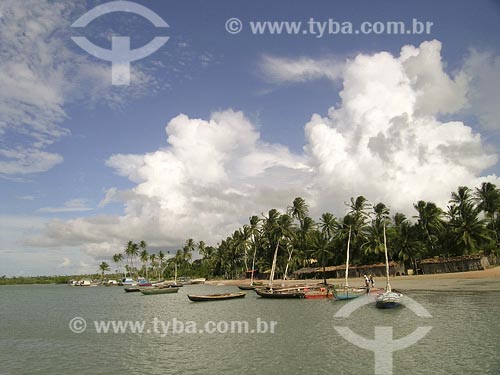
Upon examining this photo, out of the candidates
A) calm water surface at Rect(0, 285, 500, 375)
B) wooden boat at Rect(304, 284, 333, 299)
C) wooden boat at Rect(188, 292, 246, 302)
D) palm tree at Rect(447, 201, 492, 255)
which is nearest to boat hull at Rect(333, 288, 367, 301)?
wooden boat at Rect(304, 284, 333, 299)

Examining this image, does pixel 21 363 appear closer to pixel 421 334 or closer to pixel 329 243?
pixel 421 334

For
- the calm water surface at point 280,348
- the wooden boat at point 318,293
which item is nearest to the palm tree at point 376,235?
the wooden boat at point 318,293

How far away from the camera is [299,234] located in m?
112

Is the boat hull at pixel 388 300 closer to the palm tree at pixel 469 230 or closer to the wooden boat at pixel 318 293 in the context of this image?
the wooden boat at pixel 318 293

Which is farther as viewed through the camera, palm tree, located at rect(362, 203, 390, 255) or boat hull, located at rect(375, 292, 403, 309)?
palm tree, located at rect(362, 203, 390, 255)

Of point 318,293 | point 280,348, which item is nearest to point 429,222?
point 318,293

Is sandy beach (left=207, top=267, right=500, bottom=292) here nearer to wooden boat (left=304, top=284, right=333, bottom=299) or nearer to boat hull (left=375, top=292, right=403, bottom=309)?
wooden boat (left=304, top=284, right=333, bottom=299)

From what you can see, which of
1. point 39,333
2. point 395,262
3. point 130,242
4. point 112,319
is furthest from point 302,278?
point 130,242

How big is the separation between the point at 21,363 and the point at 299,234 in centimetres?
9156

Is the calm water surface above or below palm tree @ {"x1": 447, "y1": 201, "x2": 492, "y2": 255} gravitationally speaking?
below

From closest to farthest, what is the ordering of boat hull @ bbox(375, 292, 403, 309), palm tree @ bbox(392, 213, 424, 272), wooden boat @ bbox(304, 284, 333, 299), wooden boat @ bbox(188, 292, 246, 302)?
boat hull @ bbox(375, 292, 403, 309)
wooden boat @ bbox(304, 284, 333, 299)
wooden boat @ bbox(188, 292, 246, 302)
palm tree @ bbox(392, 213, 424, 272)

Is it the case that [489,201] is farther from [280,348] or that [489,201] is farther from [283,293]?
[280,348]

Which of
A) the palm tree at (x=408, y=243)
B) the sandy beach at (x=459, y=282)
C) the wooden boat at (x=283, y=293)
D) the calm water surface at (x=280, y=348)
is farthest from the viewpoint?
the palm tree at (x=408, y=243)

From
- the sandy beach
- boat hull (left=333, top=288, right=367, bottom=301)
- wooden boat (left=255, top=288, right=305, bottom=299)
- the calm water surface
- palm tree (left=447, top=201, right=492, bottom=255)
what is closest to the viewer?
the calm water surface
